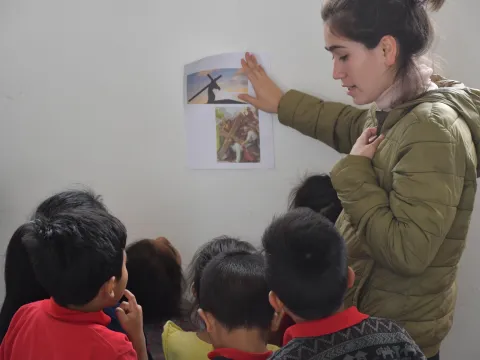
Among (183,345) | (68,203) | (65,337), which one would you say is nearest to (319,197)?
(183,345)

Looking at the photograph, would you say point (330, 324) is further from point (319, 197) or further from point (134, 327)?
point (319, 197)

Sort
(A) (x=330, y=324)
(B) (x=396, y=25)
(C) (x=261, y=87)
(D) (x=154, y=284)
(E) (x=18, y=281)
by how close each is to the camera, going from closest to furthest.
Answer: (A) (x=330, y=324), (B) (x=396, y=25), (E) (x=18, y=281), (D) (x=154, y=284), (C) (x=261, y=87)

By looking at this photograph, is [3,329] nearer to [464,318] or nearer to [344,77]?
[344,77]

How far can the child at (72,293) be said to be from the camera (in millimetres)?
1135

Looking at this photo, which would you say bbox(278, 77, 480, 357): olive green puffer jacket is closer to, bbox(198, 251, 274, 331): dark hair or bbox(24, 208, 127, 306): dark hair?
bbox(198, 251, 274, 331): dark hair

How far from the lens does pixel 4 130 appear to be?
6.05 feet

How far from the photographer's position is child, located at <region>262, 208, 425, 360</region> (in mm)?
989

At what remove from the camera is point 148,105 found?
1809 millimetres

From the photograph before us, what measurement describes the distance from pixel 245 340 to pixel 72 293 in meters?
0.37

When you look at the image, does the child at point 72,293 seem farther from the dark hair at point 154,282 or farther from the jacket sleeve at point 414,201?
the jacket sleeve at point 414,201

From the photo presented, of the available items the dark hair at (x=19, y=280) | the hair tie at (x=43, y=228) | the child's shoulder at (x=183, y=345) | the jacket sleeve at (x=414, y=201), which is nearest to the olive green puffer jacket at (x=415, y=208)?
the jacket sleeve at (x=414, y=201)

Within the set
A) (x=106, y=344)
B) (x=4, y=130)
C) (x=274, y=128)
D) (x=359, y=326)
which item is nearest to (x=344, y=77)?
(x=274, y=128)

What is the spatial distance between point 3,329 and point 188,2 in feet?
3.47

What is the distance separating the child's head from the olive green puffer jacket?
244 millimetres
